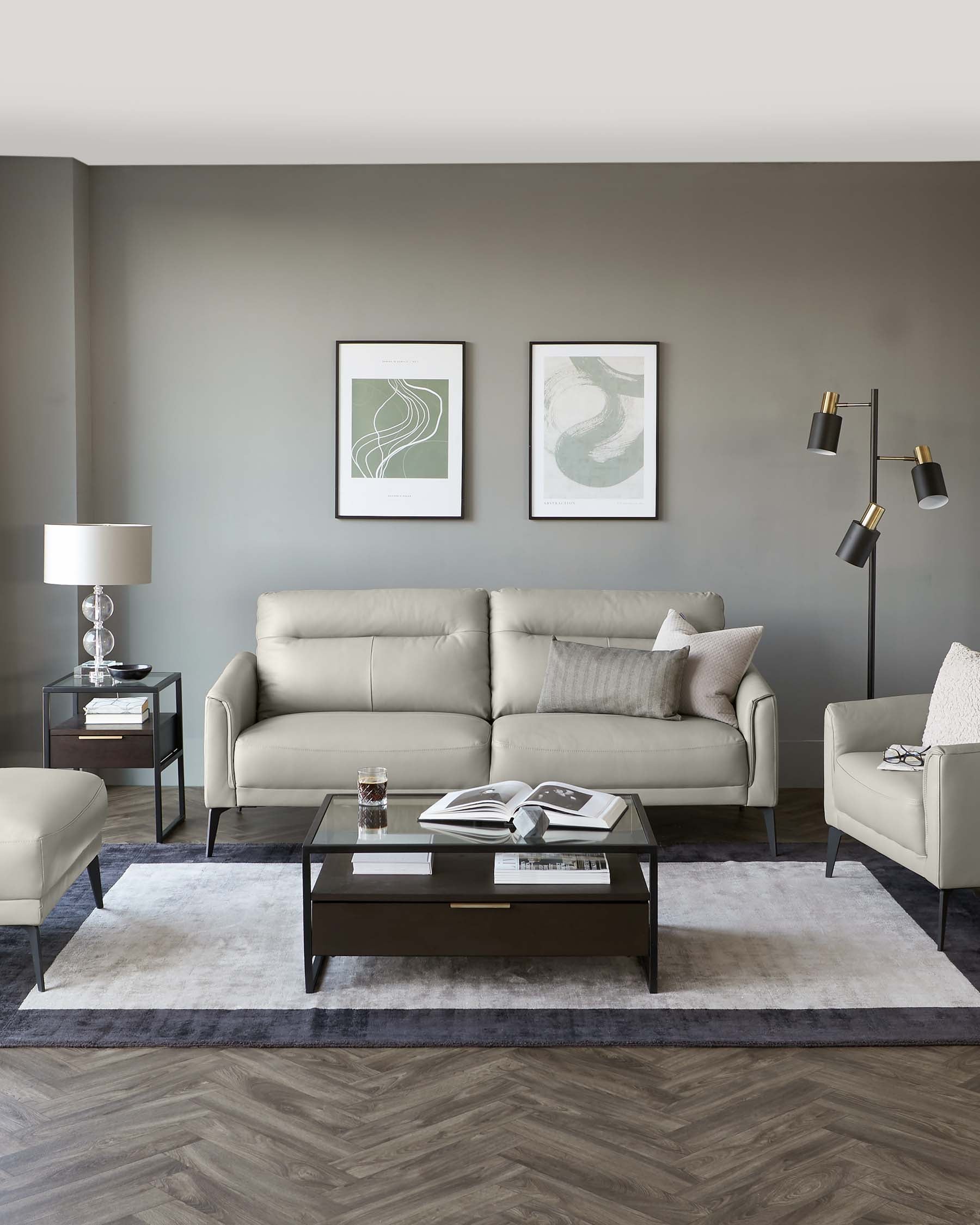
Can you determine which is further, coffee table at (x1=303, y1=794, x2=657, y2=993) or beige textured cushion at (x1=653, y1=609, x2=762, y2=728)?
beige textured cushion at (x1=653, y1=609, x2=762, y2=728)

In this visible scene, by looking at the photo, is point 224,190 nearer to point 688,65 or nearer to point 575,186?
point 575,186

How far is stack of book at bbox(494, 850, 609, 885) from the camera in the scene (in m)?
2.72

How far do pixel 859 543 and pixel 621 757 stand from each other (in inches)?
51.1

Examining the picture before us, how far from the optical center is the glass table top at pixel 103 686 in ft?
13.0

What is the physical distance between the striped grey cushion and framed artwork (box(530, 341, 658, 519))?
3.09 feet

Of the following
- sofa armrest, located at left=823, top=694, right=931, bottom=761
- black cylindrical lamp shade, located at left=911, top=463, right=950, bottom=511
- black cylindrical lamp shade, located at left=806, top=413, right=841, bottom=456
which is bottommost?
sofa armrest, located at left=823, top=694, right=931, bottom=761

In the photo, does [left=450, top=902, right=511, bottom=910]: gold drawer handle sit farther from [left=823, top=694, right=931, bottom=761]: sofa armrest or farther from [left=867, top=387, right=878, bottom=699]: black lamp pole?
[left=867, top=387, right=878, bottom=699]: black lamp pole

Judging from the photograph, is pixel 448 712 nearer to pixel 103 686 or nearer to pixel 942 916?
pixel 103 686

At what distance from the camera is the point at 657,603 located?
436 centimetres

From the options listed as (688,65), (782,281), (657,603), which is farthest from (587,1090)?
(782,281)

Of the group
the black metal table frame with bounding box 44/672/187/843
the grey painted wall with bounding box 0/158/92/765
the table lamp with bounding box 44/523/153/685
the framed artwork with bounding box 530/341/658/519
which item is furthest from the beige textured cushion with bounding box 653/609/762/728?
the grey painted wall with bounding box 0/158/92/765

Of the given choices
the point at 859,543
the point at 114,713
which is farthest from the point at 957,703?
the point at 114,713

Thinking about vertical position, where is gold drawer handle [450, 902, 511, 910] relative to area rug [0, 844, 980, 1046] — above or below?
above

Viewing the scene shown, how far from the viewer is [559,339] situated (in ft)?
15.4
